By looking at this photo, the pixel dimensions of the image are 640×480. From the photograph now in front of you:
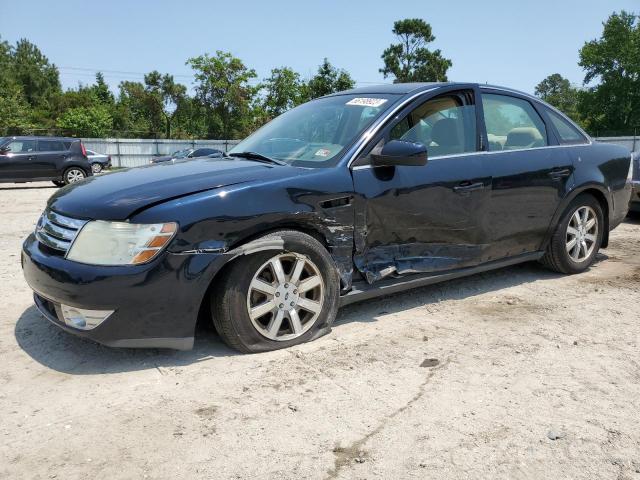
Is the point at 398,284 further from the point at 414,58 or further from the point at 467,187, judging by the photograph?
the point at 414,58

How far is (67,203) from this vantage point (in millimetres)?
3135

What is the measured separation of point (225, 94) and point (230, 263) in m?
43.4

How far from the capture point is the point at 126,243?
280cm

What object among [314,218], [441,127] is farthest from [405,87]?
[314,218]

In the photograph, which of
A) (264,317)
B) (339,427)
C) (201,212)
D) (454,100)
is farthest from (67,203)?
(454,100)

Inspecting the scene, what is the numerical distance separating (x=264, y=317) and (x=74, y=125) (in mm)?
42288

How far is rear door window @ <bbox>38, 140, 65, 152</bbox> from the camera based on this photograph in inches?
656

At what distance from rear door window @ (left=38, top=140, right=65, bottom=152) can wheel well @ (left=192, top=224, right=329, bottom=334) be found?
1569 cm

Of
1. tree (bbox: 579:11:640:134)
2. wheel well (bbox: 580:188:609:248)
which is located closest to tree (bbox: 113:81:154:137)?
tree (bbox: 579:11:640:134)

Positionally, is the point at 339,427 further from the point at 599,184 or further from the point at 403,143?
the point at 599,184

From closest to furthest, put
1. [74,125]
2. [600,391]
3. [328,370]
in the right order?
[600,391]
[328,370]
[74,125]

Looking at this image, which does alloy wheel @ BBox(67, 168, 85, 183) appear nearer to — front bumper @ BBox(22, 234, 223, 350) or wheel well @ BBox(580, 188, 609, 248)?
front bumper @ BBox(22, 234, 223, 350)

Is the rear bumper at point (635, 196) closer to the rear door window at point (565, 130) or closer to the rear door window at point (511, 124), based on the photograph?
the rear door window at point (565, 130)

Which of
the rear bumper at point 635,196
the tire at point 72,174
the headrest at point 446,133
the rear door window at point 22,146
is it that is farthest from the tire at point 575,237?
the rear door window at point 22,146
